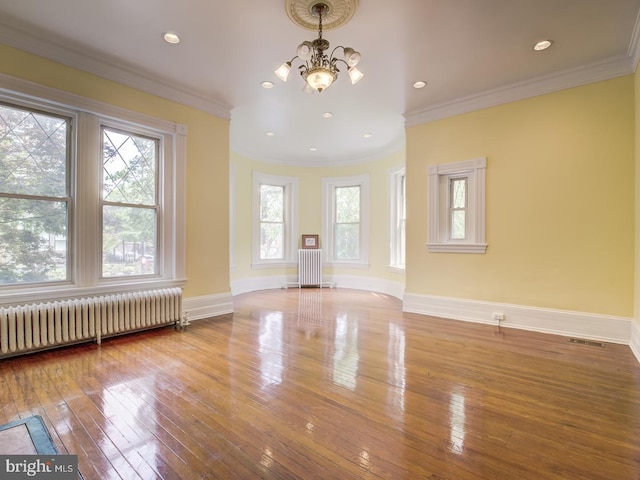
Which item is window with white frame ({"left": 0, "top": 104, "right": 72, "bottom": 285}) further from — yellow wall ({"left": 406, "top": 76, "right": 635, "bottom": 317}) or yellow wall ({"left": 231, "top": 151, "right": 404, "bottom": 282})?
yellow wall ({"left": 406, "top": 76, "right": 635, "bottom": 317})

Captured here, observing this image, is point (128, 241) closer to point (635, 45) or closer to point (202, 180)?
point (202, 180)

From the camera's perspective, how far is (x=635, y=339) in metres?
3.17

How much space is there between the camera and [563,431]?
73.7 inches

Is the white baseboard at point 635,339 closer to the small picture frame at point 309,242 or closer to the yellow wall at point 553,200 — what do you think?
the yellow wall at point 553,200

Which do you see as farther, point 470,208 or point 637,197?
point 470,208

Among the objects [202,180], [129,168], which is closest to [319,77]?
[202,180]

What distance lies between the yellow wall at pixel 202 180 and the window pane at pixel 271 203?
2.50 meters

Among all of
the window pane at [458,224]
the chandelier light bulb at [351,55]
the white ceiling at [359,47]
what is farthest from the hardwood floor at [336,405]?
the white ceiling at [359,47]

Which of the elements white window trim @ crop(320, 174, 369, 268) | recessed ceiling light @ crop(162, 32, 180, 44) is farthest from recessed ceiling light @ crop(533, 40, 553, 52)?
white window trim @ crop(320, 174, 369, 268)

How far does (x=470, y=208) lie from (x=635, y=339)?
87.3 inches

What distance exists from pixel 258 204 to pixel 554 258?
215 inches

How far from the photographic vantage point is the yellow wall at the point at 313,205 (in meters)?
6.66

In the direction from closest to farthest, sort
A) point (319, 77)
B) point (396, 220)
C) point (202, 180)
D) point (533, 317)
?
1. point (319, 77)
2. point (533, 317)
3. point (202, 180)
4. point (396, 220)

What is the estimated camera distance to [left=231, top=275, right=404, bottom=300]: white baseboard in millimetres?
6465
